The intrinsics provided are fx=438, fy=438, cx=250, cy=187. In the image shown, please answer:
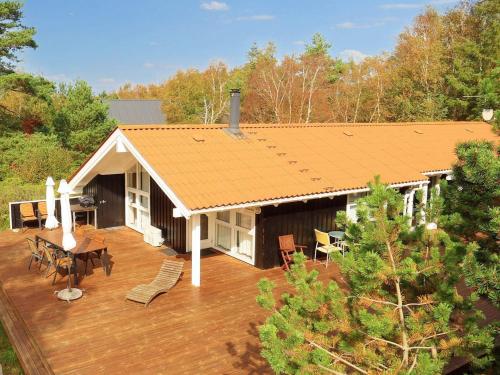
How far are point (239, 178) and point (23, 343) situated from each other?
242 inches

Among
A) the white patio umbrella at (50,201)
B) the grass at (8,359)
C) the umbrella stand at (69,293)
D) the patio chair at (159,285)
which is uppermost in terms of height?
the white patio umbrella at (50,201)

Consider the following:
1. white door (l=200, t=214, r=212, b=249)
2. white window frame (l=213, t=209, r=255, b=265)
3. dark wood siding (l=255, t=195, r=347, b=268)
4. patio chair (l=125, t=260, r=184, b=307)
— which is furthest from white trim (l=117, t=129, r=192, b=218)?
white door (l=200, t=214, r=212, b=249)

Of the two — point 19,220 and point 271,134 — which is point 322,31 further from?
point 19,220

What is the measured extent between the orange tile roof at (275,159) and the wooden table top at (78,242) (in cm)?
243

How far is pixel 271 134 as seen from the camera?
1545 centimetres

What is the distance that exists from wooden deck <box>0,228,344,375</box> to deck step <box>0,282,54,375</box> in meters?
0.05

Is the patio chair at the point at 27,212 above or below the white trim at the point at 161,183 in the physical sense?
below

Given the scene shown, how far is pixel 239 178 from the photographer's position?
11625 mm

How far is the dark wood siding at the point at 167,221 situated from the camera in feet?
42.4

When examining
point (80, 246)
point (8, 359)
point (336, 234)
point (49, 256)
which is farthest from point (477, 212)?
point (49, 256)

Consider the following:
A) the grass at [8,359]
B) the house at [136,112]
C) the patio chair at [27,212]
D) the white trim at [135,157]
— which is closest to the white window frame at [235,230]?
the white trim at [135,157]

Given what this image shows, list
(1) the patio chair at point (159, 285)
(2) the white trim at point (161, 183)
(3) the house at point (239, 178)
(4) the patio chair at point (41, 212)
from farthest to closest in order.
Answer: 1. (4) the patio chair at point (41, 212)
2. (3) the house at point (239, 178)
3. (2) the white trim at point (161, 183)
4. (1) the patio chair at point (159, 285)

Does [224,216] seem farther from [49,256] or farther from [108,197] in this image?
[108,197]

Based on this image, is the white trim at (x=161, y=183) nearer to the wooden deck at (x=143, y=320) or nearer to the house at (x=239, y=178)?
the house at (x=239, y=178)
